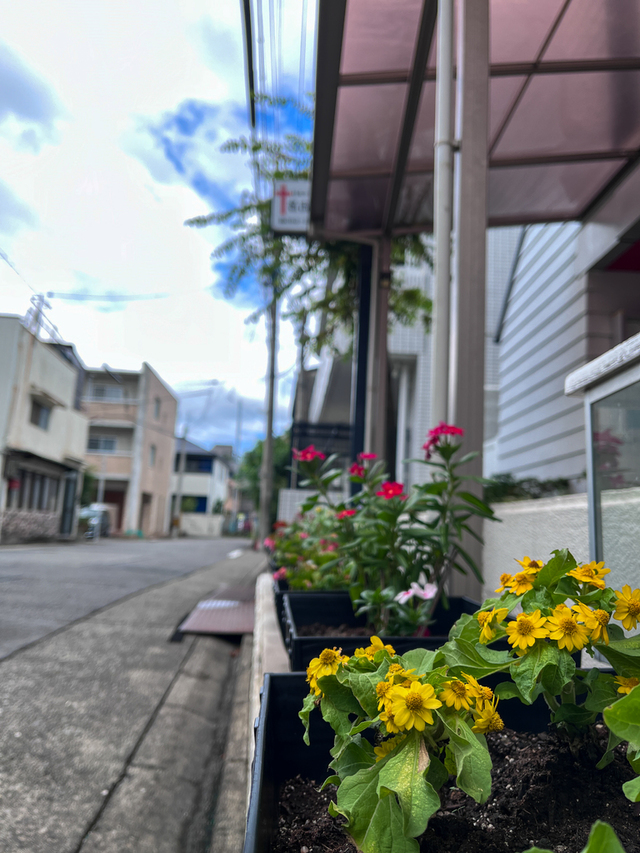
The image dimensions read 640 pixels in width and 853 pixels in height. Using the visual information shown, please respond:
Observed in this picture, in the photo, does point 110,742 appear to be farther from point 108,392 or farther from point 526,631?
point 108,392

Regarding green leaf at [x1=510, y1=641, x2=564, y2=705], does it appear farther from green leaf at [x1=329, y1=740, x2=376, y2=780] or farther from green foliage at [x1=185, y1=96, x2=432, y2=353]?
green foliage at [x1=185, y1=96, x2=432, y2=353]

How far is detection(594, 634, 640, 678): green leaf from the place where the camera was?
33.3 inches

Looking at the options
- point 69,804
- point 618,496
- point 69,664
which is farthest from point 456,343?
point 69,664

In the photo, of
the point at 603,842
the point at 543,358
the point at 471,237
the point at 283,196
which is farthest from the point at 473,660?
the point at 283,196

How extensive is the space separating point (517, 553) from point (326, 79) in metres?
2.76

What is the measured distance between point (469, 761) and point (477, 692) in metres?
0.08

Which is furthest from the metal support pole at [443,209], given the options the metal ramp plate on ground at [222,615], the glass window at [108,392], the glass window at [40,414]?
the glass window at [108,392]

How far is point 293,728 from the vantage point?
1.09 m

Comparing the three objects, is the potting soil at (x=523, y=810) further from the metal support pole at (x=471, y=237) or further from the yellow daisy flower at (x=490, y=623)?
the metal support pole at (x=471, y=237)

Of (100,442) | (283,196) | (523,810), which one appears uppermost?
(100,442)

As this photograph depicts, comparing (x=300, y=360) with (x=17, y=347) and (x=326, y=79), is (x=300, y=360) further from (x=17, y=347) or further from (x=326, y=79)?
(x=326, y=79)

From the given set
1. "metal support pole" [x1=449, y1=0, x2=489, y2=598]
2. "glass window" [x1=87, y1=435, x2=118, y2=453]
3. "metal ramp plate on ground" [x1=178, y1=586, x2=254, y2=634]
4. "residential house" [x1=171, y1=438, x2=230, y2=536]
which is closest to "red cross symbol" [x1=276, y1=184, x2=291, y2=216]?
"metal support pole" [x1=449, y1=0, x2=489, y2=598]

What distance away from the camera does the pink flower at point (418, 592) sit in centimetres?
198

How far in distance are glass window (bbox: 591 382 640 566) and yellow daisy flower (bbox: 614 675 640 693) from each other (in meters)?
0.51
